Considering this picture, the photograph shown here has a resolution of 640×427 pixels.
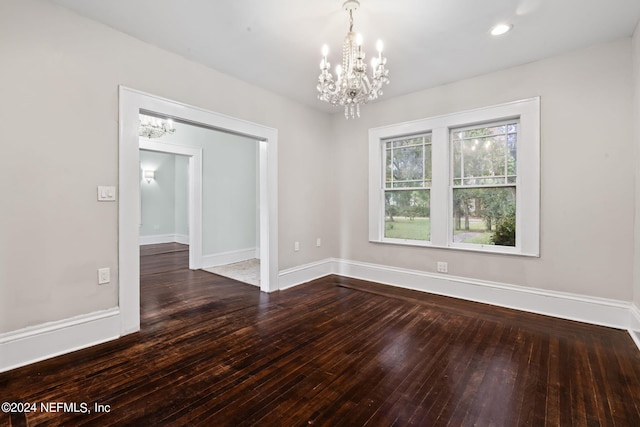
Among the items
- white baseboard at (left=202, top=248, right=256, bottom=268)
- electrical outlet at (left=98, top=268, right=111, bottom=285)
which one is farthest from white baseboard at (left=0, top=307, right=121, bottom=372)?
white baseboard at (left=202, top=248, right=256, bottom=268)

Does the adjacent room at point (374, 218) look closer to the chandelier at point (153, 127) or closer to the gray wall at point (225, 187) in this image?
the gray wall at point (225, 187)

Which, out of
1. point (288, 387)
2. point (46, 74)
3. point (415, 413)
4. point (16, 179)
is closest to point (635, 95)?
point (415, 413)

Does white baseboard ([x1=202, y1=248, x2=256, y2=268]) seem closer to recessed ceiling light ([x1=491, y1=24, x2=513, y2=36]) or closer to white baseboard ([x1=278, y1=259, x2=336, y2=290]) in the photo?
white baseboard ([x1=278, y1=259, x2=336, y2=290])

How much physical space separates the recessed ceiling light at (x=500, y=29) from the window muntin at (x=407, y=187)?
1.47m

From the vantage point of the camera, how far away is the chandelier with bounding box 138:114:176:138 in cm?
464

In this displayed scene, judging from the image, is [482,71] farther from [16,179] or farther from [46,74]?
[16,179]

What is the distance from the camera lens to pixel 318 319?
9.95 ft

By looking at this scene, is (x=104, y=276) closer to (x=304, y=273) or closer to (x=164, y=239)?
(x=304, y=273)

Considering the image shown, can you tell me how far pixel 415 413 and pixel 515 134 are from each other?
321 cm

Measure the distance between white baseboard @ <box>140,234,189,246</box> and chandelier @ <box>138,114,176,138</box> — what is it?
444 cm

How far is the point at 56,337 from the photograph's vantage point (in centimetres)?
227

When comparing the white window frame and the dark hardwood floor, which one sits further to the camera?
the white window frame

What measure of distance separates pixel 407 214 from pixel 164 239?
311 inches

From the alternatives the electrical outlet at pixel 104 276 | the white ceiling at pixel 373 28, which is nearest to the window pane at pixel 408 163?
the white ceiling at pixel 373 28
